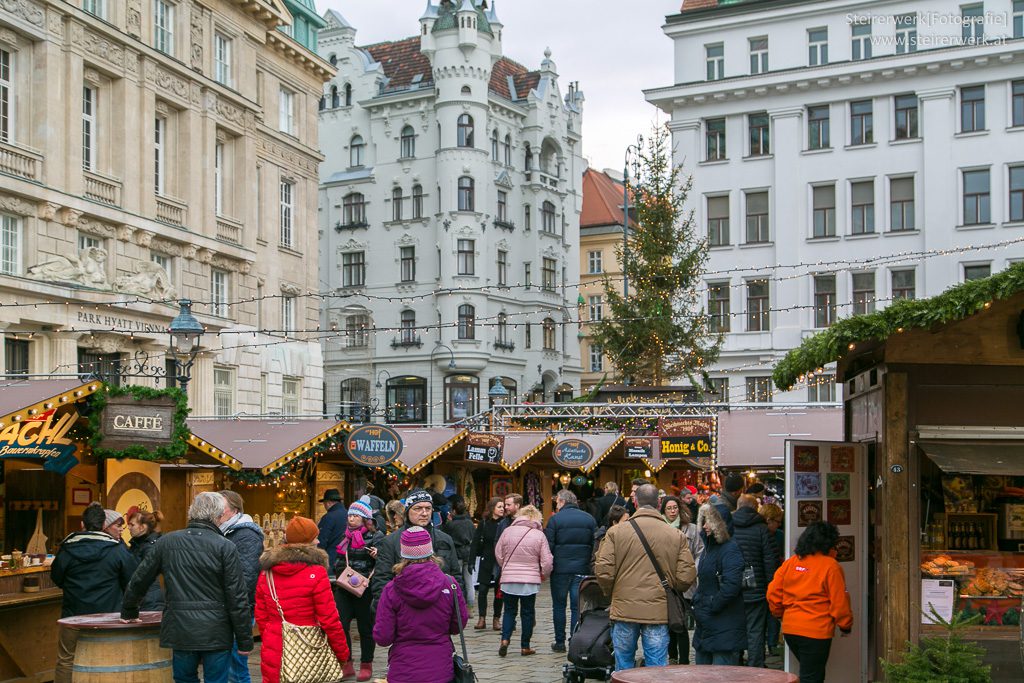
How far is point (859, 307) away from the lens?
1770 inches

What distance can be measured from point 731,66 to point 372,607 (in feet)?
123

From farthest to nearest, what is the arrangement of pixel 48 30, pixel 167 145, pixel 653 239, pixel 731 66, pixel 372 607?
1. pixel 731 66
2. pixel 653 239
3. pixel 167 145
4. pixel 48 30
5. pixel 372 607

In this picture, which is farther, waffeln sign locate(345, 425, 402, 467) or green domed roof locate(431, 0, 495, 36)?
green domed roof locate(431, 0, 495, 36)

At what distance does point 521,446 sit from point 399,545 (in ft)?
54.1

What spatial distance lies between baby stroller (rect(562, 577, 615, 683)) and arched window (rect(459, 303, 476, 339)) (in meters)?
46.8

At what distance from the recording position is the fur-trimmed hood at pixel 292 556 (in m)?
8.88

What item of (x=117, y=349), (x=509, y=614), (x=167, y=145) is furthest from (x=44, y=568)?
(x=167, y=145)

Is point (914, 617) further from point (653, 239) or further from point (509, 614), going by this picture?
point (653, 239)

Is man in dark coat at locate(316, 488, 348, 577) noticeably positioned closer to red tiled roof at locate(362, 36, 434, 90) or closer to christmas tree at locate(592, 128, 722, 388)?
christmas tree at locate(592, 128, 722, 388)

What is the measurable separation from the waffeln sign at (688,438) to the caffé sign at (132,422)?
13.3 m

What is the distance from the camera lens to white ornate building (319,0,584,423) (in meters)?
59.4

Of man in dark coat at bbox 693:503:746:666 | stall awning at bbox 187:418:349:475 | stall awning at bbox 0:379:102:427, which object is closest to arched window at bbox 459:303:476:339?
stall awning at bbox 187:418:349:475

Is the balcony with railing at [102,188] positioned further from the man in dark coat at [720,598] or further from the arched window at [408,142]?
the arched window at [408,142]

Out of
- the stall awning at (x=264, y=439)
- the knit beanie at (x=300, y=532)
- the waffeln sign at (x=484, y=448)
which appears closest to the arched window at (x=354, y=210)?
the waffeln sign at (x=484, y=448)
